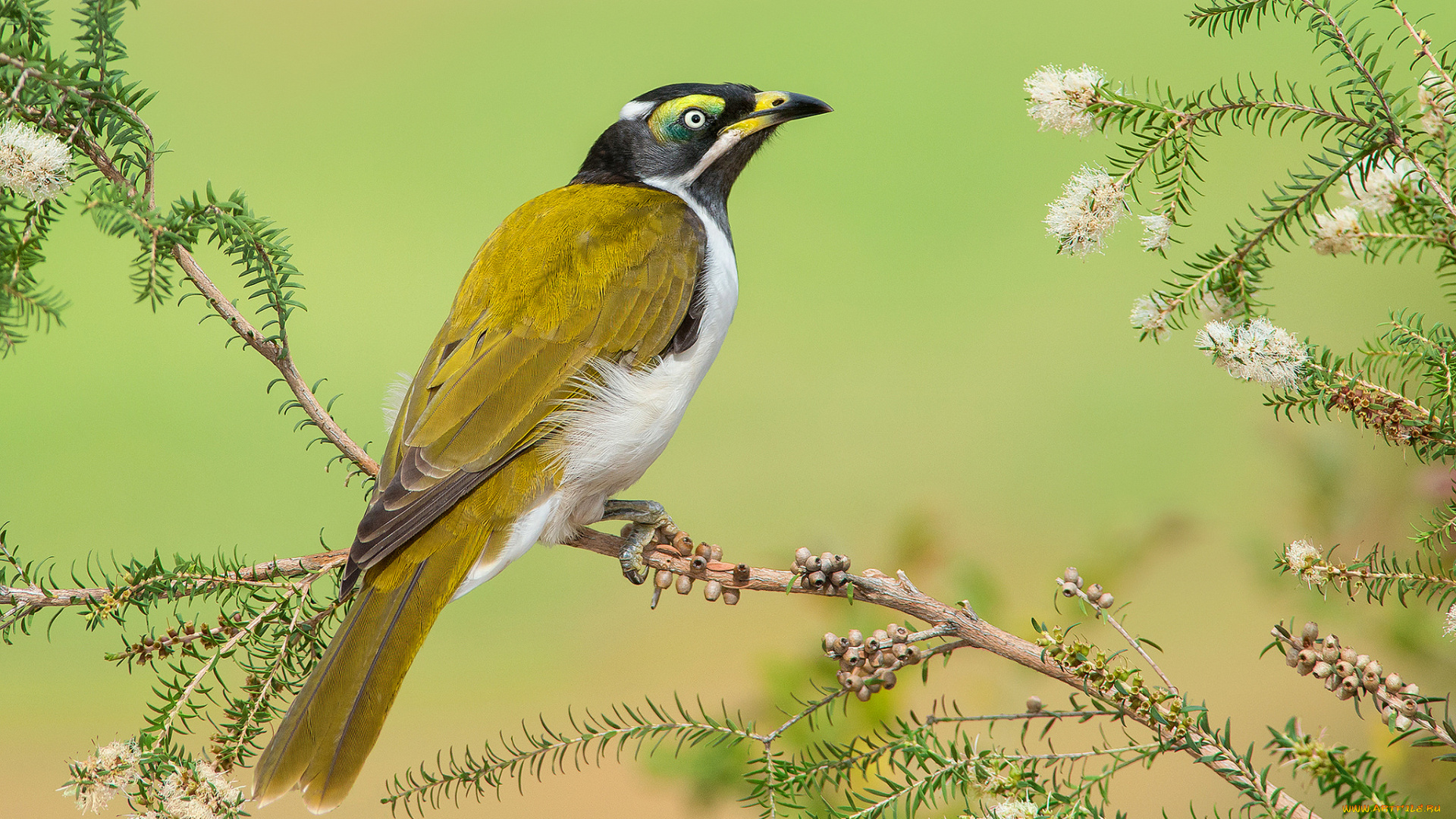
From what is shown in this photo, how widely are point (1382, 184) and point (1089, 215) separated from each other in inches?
7.7

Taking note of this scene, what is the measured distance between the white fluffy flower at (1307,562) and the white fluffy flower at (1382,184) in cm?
25

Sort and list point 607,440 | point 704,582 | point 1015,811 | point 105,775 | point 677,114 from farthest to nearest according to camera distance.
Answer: point 677,114 < point 607,440 < point 704,582 < point 105,775 < point 1015,811

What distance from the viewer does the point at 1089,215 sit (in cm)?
76

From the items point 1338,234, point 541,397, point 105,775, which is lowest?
point 105,775

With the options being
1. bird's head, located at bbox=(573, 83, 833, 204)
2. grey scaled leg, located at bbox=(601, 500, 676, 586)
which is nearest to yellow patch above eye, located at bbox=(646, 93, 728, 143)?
bird's head, located at bbox=(573, 83, 833, 204)

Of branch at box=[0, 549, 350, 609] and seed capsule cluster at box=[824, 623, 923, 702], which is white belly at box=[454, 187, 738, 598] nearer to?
branch at box=[0, 549, 350, 609]

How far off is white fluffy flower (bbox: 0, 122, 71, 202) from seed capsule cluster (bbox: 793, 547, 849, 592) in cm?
64

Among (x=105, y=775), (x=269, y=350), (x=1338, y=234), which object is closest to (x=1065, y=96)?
(x=1338, y=234)

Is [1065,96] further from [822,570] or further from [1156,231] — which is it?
[822,570]

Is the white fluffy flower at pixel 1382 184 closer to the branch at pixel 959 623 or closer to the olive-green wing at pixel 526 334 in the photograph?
the branch at pixel 959 623

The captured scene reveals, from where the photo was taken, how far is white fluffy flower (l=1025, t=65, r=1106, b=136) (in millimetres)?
770

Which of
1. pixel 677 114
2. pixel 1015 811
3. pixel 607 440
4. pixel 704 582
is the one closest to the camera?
pixel 1015 811

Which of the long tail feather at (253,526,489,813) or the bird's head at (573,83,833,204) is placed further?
the bird's head at (573,83,833,204)

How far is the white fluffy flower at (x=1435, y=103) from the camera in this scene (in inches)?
27.3
